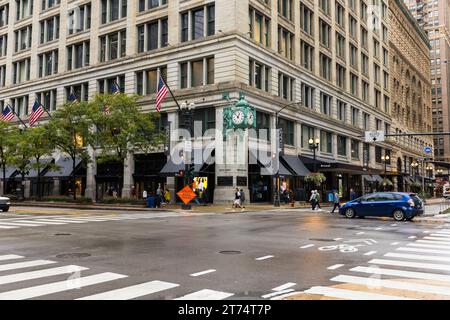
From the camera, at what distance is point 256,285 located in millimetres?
7156

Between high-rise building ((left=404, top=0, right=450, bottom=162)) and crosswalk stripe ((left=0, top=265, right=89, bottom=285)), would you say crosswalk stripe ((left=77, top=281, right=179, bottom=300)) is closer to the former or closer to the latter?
crosswalk stripe ((left=0, top=265, right=89, bottom=285))

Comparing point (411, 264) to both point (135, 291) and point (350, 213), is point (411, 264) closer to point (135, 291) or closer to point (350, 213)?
point (135, 291)

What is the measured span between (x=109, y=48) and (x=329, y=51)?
2726cm

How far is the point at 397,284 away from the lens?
7137 mm

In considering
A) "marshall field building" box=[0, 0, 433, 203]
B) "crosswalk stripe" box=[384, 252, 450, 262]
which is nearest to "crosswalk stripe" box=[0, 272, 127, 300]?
"crosswalk stripe" box=[384, 252, 450, 262]

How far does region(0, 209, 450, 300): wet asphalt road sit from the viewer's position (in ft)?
22.6

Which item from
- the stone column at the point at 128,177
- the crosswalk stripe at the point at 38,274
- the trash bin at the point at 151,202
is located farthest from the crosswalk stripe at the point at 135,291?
the stone column at the point at 128,177

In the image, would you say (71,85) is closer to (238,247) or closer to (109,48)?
(109,48)

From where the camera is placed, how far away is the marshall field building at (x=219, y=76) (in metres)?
37.7

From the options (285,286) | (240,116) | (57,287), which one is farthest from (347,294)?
(240,116)

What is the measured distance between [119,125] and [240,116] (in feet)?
34.2

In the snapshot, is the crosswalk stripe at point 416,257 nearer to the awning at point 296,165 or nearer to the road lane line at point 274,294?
the road lane line at point 274,294

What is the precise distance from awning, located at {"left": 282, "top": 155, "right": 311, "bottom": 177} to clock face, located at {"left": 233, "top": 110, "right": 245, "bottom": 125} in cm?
939

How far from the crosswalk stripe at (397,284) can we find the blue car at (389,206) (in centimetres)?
1594
